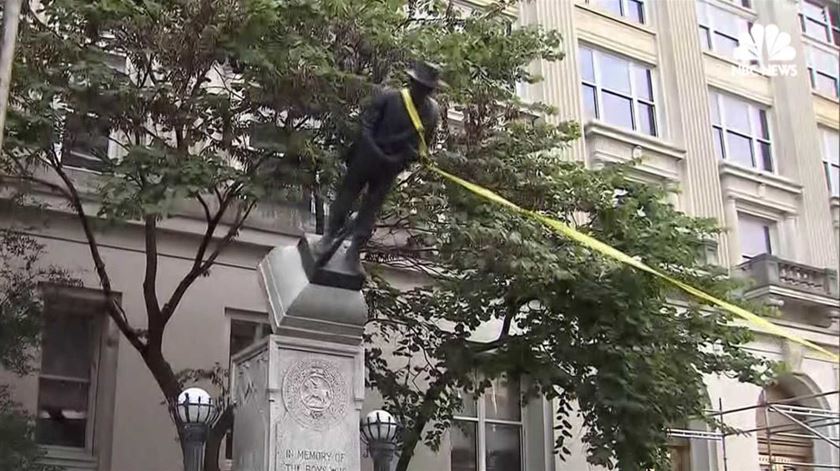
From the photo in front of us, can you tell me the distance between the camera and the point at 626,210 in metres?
15.7

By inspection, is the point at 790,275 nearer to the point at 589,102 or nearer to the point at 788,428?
the point at 788,428

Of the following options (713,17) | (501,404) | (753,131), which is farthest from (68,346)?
(713,17)

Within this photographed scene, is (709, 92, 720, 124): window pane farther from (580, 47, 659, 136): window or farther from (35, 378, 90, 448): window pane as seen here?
(35, 378, 90, 448): window pane

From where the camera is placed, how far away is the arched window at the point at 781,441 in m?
24.6

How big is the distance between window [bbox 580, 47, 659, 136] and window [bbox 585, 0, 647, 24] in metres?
1.29

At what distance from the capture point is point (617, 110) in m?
26.1

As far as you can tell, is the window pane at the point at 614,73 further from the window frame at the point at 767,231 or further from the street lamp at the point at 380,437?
the street lamp at the point at 380,437

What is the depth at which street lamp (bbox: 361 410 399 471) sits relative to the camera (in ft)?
38.5

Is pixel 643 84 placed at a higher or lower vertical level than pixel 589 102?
higher

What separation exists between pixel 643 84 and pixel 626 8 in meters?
2.08

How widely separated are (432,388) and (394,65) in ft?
15.0

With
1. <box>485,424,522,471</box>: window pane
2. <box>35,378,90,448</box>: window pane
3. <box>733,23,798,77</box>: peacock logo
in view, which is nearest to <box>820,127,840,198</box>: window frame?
<box>733,23,798,77</box>: peacock logo

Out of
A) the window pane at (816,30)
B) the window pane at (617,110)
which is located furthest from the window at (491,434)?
the window pane at (816,30)

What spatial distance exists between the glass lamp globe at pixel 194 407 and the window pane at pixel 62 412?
691cm
